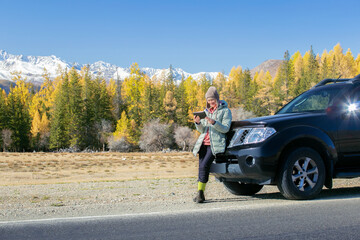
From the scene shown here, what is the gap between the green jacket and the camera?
635 cm

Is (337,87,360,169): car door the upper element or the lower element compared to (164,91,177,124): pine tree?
lower

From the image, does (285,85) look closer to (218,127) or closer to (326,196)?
(326,196)

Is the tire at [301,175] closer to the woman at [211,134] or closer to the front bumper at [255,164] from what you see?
the front bumper at [255,164]

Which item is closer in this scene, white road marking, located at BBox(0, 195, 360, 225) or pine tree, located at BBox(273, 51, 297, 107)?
white road marking, located at BBox(0, 195, 360, 225)

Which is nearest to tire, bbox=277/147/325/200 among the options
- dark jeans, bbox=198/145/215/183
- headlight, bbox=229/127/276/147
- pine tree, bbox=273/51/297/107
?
headlight, bbox=229/127/276/147

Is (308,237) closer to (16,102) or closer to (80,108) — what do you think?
(80,108)

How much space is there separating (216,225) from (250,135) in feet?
6.47

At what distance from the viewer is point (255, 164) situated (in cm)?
582

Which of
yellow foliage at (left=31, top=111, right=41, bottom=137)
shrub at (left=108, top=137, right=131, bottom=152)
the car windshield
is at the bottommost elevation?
shrub at (left=108, top=137, right=131, bottom=152)

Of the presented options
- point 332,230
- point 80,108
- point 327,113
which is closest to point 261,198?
point 327,113

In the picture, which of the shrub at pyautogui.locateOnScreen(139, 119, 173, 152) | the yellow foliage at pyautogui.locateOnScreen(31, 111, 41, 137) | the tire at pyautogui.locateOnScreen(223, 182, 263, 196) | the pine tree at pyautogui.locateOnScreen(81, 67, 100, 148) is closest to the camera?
the tire at pyautogui.locateOnScreen(223, 182, 263, 196)

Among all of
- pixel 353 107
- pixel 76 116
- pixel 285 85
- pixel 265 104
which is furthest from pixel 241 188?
pixel 285 85

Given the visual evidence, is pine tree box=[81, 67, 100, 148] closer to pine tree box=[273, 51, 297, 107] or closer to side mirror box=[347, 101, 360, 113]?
pine tree box=[273, 51, 297, 107]

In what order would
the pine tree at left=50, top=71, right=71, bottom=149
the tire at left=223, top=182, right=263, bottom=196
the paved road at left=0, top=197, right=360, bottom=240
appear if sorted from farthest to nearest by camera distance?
the pine tree at left=50, top=71, right=71, bottom=149
the tire at left=223, top=182, right=263, bottom=196
the paved road at left=0, top=197, right=360, bottom=240
